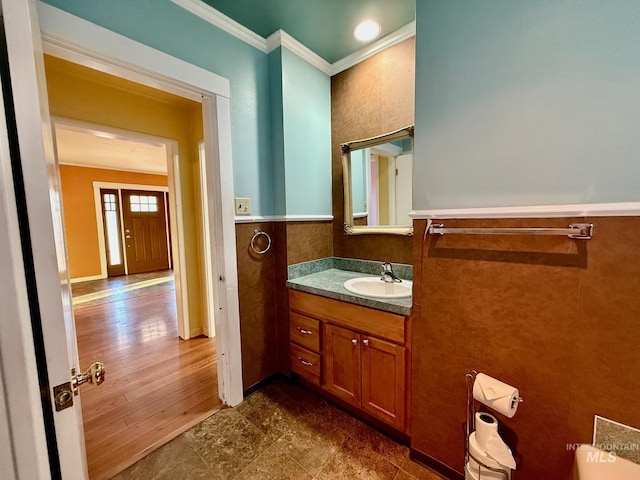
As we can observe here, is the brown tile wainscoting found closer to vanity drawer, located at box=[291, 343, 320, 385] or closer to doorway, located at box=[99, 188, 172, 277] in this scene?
vanity drawer, located at box=[291, 343, 320, 385]

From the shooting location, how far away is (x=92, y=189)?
208 inches

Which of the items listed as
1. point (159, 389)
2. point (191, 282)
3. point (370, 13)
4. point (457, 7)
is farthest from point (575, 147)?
point (191, 282)

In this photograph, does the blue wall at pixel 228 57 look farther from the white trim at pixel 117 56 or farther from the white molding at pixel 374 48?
the white molding at pixel 374 48

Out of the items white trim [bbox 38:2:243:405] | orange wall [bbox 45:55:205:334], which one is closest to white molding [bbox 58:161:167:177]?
orange wall [bbox 45:55:205:334]

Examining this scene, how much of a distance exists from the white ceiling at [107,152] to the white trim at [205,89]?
1.88 meters

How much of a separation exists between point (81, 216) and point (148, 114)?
4203mm

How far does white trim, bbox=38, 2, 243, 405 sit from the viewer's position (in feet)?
3.63

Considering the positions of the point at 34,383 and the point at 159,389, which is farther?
the point at 159,389

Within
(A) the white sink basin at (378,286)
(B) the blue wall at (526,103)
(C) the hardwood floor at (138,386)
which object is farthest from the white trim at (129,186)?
(B) the blue wall at (526,103)

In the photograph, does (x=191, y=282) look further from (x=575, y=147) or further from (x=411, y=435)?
(x=575, y=147)

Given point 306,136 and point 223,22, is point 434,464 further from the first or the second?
point 223,22

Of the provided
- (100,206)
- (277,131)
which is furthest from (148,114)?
(100,206)

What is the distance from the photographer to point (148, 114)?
2455 millimetres

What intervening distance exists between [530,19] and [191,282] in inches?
123
